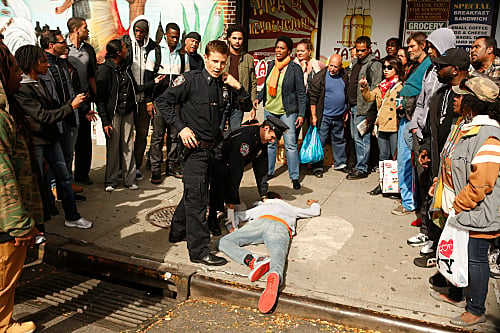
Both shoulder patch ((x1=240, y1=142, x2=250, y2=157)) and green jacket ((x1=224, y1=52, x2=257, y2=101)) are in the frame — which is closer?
shoulder patch ((x1=240, y1=142, x2=250, y2=157))

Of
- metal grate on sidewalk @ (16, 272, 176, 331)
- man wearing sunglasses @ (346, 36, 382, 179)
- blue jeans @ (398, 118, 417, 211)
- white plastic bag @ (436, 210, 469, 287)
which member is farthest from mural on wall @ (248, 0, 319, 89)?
white plastic bag @ (436, 210, 469, 287)

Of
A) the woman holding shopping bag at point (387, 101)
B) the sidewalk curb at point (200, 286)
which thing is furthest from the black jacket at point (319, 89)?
the sidewalk curb at point (200, 286)

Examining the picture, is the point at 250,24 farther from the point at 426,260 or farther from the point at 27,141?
the point at 27,141

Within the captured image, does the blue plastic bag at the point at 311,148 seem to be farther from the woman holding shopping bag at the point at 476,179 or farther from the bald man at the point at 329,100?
the woman holding shopping bag at the point at 476,179

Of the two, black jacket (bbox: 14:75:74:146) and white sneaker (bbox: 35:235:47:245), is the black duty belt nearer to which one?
black jacket (bbox: 14:75:74:146)

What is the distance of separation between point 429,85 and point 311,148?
273cm

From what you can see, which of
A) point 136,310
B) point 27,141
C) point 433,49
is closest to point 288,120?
point 433,49

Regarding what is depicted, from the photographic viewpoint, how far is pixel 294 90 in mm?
7316

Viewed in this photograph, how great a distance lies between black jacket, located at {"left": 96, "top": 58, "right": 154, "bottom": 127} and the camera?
654 centimetres

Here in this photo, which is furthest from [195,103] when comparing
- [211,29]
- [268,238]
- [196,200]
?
[211,29]

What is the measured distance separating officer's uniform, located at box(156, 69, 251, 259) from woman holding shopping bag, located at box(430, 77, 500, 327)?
223 cm

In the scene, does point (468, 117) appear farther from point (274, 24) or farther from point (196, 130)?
point (274, 24)

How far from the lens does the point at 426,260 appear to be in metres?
4.92

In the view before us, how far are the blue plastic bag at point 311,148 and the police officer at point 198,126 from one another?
316 cm
